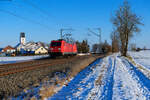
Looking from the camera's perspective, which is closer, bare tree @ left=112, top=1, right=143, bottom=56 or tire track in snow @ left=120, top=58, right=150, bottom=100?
tire track in snow @ left=120, top=58, right=150, bottom=100

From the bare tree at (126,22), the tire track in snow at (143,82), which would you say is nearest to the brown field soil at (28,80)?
the tire track in snow at (143,82)

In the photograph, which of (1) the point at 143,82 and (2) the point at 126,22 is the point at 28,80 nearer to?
(1) the point at 143,82

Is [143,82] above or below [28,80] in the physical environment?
below

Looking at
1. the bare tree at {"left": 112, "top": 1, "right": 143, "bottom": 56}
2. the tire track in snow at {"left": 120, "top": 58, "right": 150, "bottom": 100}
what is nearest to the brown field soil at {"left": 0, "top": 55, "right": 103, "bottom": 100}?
the tire track in snow at {"left": 120, "top": 58, "right": 150, "bottom": 100}

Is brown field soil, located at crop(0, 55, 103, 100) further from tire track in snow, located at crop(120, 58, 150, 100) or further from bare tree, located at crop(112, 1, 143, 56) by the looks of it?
bare tree, located at crop(112, 1, 143, 56)

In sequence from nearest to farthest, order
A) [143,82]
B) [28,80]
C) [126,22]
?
[28,80] → [143,82] → [126,22]

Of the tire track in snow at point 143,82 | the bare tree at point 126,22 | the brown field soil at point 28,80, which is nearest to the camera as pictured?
the brown field soil at point 28,80

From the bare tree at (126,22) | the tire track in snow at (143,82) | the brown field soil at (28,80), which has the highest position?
the bare tree at (126,22)

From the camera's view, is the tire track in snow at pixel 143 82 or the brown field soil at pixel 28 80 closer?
the brown field soil at pixel 28 80

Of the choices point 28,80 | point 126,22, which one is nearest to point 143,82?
point 28,80

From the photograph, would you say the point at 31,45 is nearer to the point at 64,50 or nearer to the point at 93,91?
the point at 64,50

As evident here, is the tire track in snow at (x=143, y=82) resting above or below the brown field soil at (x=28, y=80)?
below

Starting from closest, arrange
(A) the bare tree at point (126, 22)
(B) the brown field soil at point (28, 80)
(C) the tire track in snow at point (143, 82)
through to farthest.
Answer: (B) the brown field soil at point (28, 80)
(C) the tire track in snow at point (143, 82)
(A) the bare tree at point (126, 22)

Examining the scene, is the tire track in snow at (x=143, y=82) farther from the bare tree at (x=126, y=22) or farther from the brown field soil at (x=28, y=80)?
the bare tree at (x=126, y=22)
